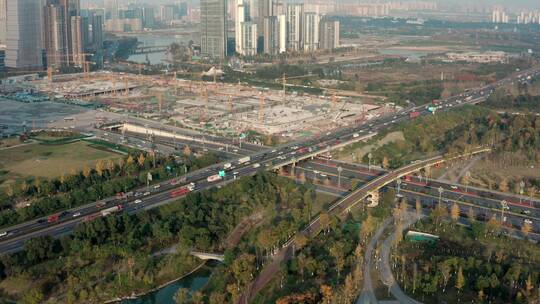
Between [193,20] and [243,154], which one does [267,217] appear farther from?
[193,20]

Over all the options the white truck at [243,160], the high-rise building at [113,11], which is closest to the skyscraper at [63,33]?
the white truck at [243,160]

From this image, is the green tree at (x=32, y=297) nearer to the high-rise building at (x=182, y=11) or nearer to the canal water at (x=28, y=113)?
the canal water at (x=28, y=113)

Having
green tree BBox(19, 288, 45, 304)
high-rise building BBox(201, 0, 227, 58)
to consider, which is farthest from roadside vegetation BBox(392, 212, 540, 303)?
high-rise building BBox(201, 0, 227, 58)

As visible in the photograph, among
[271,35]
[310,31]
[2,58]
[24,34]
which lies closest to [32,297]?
[24,34]

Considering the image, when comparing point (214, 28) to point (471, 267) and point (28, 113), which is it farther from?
point (471, 267)

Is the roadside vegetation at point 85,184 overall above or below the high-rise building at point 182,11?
below

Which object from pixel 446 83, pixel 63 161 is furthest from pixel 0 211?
pixel 446 83
